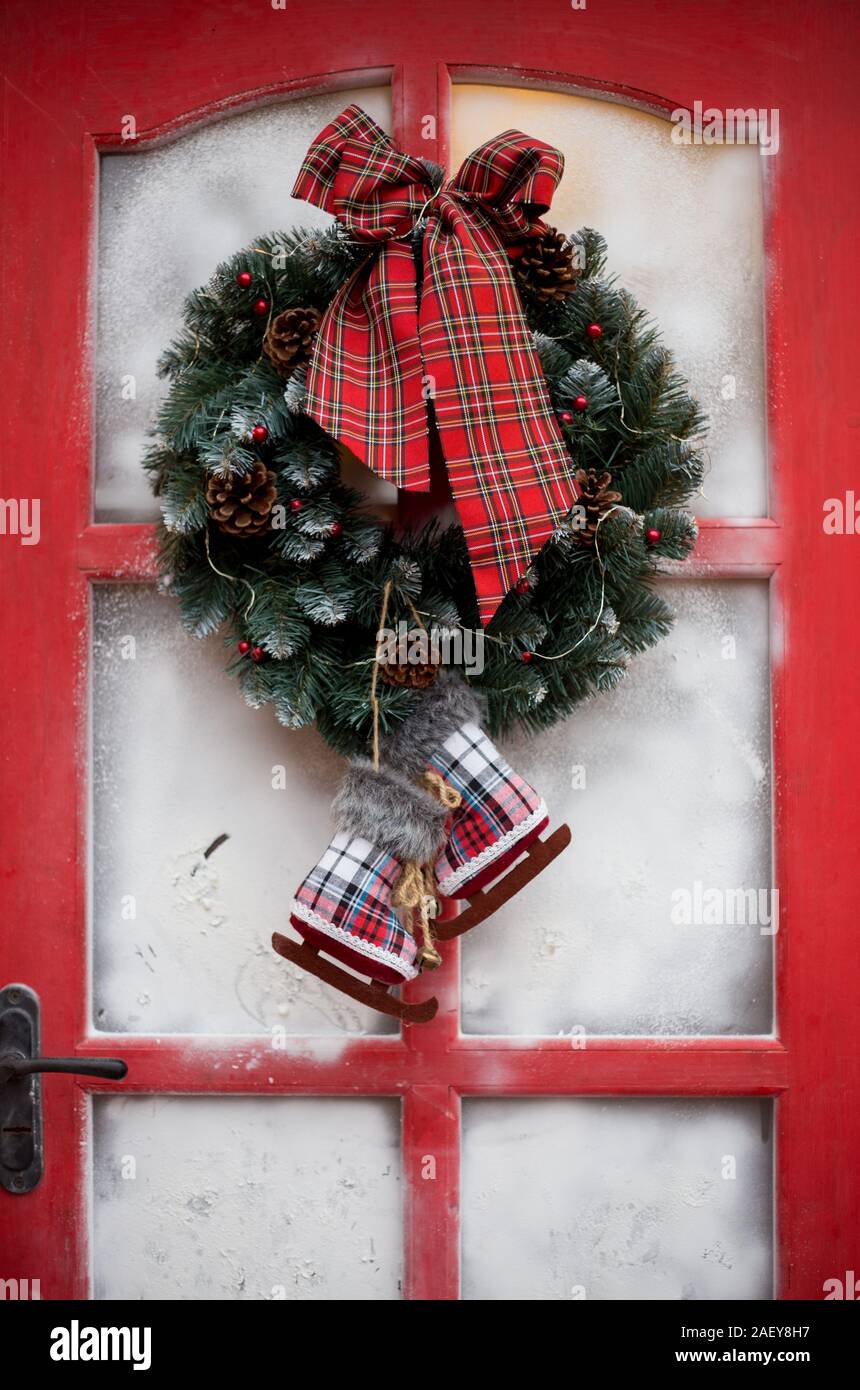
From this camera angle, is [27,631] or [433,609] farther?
[27,631]

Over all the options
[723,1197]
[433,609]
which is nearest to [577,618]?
[433,609]

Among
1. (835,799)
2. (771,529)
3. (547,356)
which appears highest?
(547,356)

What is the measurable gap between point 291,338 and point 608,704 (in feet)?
1.77

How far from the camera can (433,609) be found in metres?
0.92

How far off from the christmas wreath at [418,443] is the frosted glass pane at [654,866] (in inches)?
4.3

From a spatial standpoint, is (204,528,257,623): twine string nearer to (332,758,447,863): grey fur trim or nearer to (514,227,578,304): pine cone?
(332,758,447,863): grey fur trim

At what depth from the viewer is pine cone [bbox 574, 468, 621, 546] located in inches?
35.8

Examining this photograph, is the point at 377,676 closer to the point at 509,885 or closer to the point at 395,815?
the point at 395,815

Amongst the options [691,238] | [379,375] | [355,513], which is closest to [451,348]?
[379,375]

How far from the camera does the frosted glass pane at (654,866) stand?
1075 millimetres

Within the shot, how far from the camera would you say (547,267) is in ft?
3.03

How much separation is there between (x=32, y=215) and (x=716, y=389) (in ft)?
2.74
